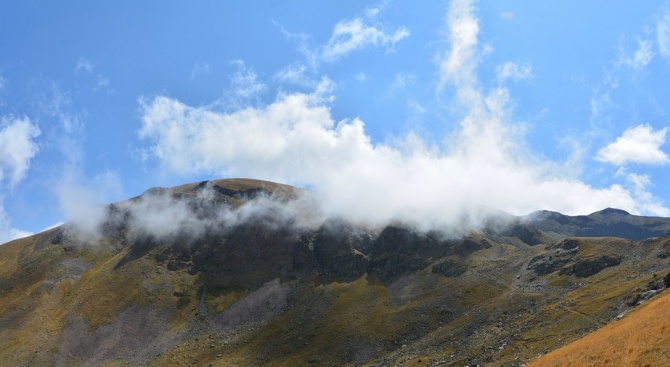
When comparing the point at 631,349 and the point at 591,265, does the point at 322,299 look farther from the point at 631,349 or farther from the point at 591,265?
the point at 631,349

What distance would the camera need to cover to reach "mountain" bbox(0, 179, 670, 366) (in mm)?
101438

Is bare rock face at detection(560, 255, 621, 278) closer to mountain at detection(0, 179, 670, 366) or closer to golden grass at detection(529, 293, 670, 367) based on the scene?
mountain at detection(0, 179, 670, 366)

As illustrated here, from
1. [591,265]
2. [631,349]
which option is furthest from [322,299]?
[631,349]

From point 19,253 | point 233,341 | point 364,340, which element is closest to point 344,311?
point 364,340

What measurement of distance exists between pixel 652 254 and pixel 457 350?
208 feet

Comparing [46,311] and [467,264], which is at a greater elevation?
[46,311]

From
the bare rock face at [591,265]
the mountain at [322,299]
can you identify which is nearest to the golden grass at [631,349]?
the mountain at [322,299]

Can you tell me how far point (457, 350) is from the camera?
97.4 metres

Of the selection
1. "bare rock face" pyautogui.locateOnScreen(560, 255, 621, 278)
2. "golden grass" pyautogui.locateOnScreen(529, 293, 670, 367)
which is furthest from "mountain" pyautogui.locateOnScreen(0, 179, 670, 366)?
"golden grass" pyautogui.locateOnScreen(529, 293, 670, 367)

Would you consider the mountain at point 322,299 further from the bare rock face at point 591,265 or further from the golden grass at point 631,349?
the golden grass at point 631,349

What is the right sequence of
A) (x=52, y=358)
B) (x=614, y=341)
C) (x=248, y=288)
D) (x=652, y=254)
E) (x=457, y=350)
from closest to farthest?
(x=614, y=341) < (x=457, y=350) < (x=652, y=254) < (x=52, y=358) < (x=248, y=288)

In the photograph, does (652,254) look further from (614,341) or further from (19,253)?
(19,253)

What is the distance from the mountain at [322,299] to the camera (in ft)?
333

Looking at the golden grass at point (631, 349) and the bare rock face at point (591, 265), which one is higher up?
the golden grass at point (631, 349)
